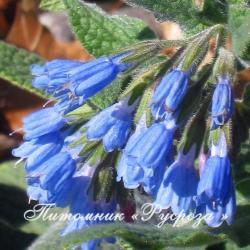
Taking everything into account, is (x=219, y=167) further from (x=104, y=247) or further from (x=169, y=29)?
(x=169, y=29)

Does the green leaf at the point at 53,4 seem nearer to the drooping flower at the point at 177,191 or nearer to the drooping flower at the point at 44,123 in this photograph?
the drooping flower at the point at 44,123

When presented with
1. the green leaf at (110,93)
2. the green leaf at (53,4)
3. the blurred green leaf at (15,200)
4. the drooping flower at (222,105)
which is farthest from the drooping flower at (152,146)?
the blurred green leaf at (15,200)

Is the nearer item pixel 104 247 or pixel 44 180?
pixel 44 180

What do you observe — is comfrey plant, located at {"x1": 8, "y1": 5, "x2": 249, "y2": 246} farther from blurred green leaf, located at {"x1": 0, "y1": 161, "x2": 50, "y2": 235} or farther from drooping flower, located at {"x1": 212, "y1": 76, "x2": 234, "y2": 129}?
blurred green leaf, located at {"x1": 0, "y1": 161, "x2": 50, "y2": 235}

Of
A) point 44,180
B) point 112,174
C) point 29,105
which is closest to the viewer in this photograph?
point 44,180

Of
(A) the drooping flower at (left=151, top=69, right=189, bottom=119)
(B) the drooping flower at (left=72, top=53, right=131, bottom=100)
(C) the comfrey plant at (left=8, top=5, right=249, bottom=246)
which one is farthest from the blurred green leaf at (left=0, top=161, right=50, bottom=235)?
(A) the drooping flower at (left=151, top=69, right=189, bottom=119)

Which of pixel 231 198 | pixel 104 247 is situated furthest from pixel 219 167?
pixel 104 247
